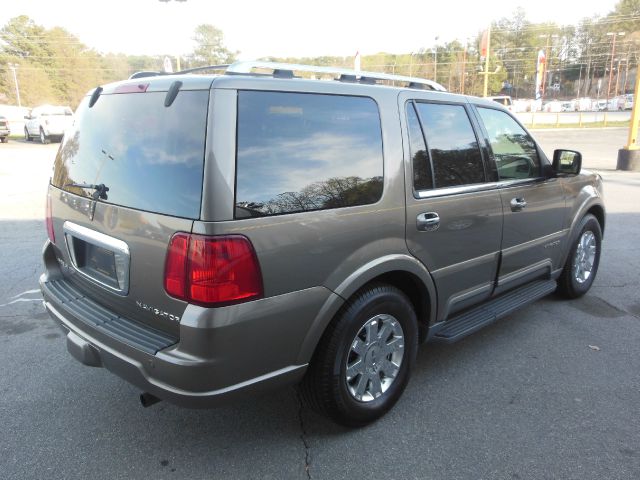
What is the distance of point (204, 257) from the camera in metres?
2.08

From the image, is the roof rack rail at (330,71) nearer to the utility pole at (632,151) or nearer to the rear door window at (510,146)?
the rear door window at (510,146)

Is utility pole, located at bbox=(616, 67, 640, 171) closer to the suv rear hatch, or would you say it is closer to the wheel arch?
the wheel arch

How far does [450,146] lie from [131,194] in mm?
2030

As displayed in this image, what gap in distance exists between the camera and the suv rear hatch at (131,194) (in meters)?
2.17

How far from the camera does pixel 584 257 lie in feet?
15.9

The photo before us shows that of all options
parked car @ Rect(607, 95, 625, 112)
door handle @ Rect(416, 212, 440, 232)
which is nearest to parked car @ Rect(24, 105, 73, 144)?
door handle @ Rect(416, 212, 440, 232)

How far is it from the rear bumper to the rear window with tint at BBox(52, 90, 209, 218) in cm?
50

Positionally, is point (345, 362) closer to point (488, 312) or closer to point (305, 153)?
point (305, 153)

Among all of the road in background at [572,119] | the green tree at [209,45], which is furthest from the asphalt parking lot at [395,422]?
the green tree at [209,45]

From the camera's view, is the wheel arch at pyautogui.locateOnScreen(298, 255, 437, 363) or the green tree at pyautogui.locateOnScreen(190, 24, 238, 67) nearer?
the wheel arch at pyautogui.locateOnScreen(298, 255, 437, 363)

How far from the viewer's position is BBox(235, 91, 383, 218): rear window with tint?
2.20 meters

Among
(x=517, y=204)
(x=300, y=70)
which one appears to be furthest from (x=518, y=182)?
(x=300, y=70)

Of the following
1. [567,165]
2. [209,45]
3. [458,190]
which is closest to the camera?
[458,190]

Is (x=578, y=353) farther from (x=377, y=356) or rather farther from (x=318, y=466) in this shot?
(x=318, y=466)
